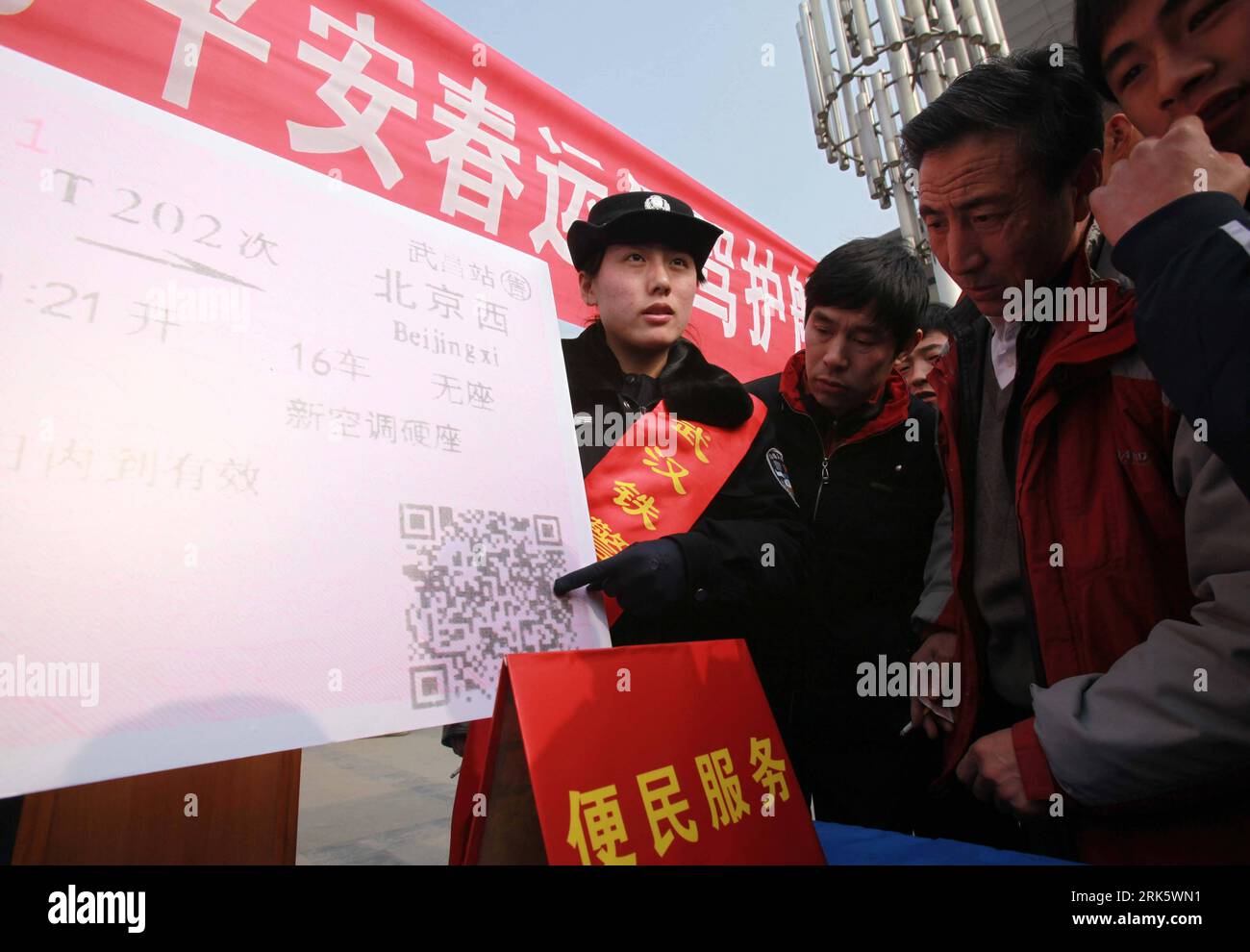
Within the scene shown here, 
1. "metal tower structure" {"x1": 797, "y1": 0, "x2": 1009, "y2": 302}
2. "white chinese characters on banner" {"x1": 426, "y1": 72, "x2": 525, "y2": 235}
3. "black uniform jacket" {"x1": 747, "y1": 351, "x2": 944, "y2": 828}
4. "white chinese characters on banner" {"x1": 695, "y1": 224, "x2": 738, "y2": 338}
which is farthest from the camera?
"metal tower structure" {"x1": 797, "y1": 0, "x2": 1009, "y2": 302}

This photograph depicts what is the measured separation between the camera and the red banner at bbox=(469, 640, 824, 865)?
0.59 meters

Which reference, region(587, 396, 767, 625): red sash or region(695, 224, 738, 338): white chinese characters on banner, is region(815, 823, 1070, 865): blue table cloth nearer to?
region(587, 396, 767, 625): red sash

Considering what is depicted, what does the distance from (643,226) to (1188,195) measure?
86cm

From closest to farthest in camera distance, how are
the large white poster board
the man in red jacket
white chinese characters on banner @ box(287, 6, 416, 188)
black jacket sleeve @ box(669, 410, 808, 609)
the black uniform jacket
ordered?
the large white poster board → the man in red jacket → black jacket sleeve @ box(669, 410, 808, 609) → the black uniform jacket → white chinese characters on banner @ box(287, 6, 416, 188)

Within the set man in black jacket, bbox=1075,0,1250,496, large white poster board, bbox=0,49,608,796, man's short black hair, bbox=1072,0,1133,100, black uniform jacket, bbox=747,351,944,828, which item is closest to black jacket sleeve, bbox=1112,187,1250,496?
man in black jacket, bbox=1075,0,1250,496

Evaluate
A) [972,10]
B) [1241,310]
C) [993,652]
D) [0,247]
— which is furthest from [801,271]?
[972,10]

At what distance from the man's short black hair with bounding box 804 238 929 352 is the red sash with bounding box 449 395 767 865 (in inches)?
21.0

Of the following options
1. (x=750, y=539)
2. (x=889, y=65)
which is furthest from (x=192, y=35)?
(x=889, y=65)

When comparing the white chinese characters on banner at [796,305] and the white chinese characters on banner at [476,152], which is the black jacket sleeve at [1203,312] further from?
the white chinese characters on banner at [796,305]

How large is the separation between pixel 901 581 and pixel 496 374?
1050 mm

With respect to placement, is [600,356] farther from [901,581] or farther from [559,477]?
[901,581]

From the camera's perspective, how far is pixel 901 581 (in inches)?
57.7

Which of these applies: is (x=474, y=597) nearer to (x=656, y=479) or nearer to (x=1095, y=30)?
(x=656, y=479)

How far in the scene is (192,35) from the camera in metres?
1.32
